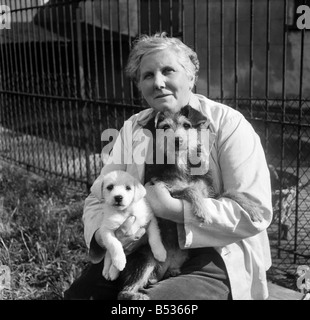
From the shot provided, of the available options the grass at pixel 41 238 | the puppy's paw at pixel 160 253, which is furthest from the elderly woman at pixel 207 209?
the grass at pixel 41 238

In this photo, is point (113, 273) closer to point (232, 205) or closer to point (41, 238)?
point (232, 205)

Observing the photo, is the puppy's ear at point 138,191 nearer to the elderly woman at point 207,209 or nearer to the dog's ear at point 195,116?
the elderly woman at point 207,209

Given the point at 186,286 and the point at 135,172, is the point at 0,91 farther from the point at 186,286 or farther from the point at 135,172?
the point at 186,286

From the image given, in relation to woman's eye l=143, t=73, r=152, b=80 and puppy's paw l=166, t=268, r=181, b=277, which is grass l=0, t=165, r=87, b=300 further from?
woman's eye l=143, t=73, r=152, b=80

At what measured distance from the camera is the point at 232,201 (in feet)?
7.48

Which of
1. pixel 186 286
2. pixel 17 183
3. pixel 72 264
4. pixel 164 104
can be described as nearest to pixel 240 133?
pixel 164 104

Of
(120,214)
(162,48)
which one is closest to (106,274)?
(120,214)

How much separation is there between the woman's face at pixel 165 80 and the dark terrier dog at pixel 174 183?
144 mm

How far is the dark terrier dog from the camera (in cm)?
229

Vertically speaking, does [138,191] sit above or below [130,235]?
above

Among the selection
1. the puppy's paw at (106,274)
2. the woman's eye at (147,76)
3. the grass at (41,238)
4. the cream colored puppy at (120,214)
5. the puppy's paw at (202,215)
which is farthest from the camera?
the grass at (41,238)

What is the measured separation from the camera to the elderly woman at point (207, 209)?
2.29 metres

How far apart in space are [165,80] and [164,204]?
0.70m

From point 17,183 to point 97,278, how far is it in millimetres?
4136
